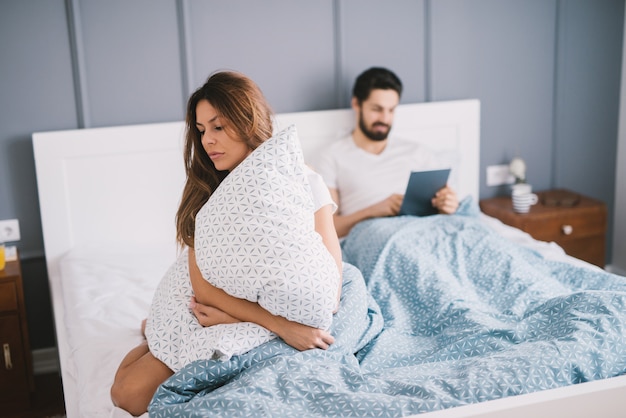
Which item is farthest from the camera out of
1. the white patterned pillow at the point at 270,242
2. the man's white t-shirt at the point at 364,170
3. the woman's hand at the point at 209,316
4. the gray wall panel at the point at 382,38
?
the gray wall panel at the point at 382,38

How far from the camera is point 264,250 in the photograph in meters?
1.43

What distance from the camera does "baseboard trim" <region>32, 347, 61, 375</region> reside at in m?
2.93

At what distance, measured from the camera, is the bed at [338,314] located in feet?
4.24

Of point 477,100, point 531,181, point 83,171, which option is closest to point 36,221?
point 83,171

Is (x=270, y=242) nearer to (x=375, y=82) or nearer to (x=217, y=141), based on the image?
(x=217, y=141)

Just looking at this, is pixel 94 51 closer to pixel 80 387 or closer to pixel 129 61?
pixel 129 61

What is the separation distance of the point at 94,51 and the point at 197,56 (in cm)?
41

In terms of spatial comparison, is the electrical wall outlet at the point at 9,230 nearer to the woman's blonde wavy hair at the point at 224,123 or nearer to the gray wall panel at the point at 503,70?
the woman's blonde wavy hair at the point at 224,123

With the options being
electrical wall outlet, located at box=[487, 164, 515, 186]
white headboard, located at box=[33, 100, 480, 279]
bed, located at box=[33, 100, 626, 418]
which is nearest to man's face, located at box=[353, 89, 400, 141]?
bed, located at box=[33, 100, 626, 418]

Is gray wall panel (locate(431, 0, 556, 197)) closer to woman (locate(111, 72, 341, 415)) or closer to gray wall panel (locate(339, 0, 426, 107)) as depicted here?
gray wall panel (locate(339, 0, 426, 107))

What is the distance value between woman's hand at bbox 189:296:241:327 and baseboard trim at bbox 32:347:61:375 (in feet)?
5.24

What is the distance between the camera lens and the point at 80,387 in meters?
1.71

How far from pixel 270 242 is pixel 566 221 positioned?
2133 mm

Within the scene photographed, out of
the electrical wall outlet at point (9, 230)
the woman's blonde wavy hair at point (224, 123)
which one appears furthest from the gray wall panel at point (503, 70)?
the electrical wall outlet at point (9, 230)
